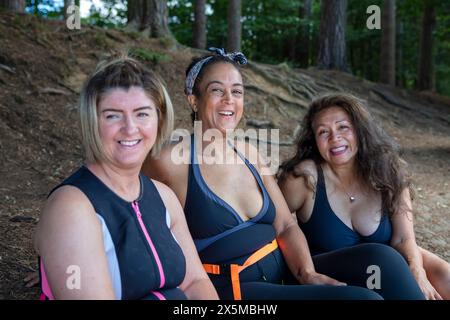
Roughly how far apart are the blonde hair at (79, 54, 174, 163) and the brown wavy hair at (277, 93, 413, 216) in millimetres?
1351

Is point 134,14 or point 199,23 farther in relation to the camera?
point 199,23

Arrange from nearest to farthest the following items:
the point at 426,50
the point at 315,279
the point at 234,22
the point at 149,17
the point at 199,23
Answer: the point at 315,279, the point at 149,17, the point at 234,22, the point at 199,23, the point at 426,50

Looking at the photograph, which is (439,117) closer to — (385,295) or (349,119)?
(349,119)

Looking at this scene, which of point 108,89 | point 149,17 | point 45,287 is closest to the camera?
point 45,287

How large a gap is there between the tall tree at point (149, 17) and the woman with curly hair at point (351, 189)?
619 cm

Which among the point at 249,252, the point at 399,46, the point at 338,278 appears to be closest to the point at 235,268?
the point at 249,252

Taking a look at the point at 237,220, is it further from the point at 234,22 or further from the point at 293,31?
the point at 293,31

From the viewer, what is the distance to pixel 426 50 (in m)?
14.2

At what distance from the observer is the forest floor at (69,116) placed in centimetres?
445

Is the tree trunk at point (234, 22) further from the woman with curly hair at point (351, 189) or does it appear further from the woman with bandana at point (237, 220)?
the woman with bandana at point (237, 220)

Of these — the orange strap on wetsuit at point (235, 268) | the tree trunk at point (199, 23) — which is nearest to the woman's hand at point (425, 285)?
the orange strap on wetsuit at point (235, 268)

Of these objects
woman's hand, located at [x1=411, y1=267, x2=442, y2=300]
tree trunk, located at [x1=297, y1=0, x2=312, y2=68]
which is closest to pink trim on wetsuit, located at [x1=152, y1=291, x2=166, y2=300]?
woman's hand, located at [x1=411, y1=267, x2=442, y2=300]

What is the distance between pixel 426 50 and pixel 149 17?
29.8 ft

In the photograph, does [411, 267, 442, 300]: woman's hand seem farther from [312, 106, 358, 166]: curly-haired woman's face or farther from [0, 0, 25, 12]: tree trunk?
[0, 0, 25, 12]: tree trunk
